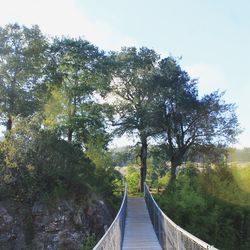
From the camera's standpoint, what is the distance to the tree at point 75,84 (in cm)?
2831

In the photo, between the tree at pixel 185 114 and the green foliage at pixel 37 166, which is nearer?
the green foliage at pixel 37 166

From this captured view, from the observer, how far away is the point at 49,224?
818 inches

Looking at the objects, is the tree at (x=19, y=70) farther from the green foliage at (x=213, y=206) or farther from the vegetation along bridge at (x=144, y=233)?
the green foliage at (x=213, y=206)

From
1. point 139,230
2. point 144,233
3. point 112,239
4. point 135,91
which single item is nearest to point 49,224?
point 139,230

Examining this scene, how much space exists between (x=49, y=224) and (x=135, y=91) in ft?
48.4

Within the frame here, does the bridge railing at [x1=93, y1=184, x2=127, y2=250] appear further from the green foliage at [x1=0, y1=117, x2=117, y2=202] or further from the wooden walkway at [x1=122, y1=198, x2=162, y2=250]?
the green foliage at [x1=0, y1=117, x2=117, y2=202]

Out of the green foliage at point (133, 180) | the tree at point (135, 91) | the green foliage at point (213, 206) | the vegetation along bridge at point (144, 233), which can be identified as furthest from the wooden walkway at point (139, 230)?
the green foliage at point (133, 180)

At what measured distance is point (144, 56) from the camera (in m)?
33.6

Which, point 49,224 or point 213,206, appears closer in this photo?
point 49,224

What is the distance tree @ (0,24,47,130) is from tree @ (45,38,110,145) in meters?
1.25

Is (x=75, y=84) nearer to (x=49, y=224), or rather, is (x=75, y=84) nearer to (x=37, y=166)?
(x=37, y=166)

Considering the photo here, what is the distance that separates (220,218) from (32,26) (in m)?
16.3

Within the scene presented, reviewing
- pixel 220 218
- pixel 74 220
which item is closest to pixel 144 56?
pixel 220 218

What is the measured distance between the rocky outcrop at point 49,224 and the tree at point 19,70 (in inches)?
277
